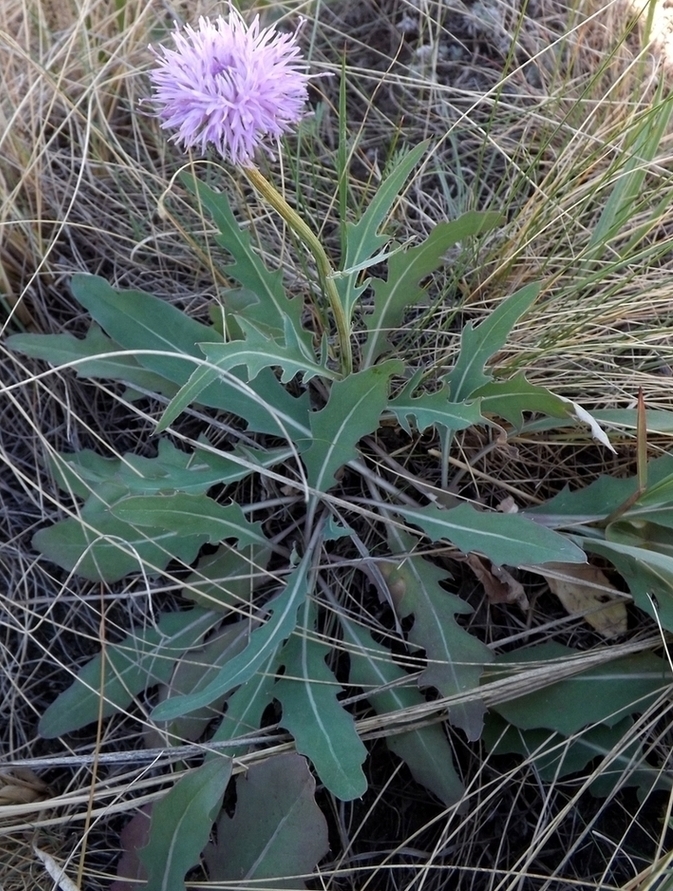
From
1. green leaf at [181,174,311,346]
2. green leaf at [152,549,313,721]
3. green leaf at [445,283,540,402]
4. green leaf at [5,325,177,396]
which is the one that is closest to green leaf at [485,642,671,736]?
green leaf at [152,549,313,721]

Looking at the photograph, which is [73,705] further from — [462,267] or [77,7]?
[77,7]

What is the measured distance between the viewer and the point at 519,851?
123 cm

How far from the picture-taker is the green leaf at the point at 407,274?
1322 millimetres

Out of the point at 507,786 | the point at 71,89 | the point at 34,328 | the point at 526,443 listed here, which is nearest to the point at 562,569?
the point at 526,443

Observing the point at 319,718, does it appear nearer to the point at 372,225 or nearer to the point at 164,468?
the point at 164,468

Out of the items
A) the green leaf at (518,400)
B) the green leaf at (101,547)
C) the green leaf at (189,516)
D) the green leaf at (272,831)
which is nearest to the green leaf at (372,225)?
the green leaf at (518,400)

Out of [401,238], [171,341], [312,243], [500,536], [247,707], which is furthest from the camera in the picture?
[401,238]

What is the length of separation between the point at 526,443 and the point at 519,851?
699 mm

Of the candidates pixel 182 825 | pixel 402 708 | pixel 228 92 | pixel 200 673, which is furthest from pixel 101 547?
pixel 228 92

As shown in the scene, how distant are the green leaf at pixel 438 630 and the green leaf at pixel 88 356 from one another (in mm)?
587

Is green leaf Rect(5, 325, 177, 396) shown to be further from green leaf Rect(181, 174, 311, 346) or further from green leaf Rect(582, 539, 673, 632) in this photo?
green leaf Rect(582, 539, 673, 632)

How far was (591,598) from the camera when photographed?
4.32 ft

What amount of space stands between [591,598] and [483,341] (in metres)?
0.49

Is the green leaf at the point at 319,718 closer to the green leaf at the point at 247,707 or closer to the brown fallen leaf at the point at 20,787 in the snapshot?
the green leaf at the point at 247,707
